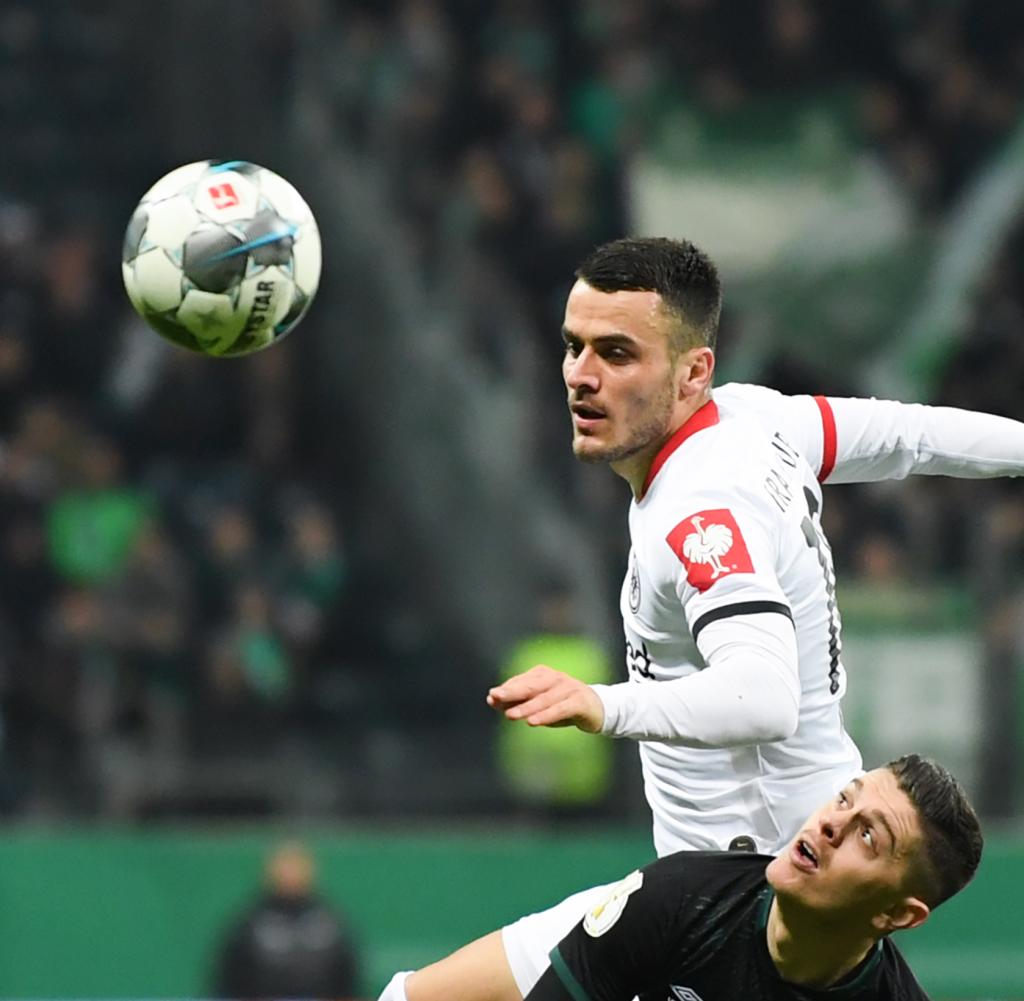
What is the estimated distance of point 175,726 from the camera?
31.8 ft

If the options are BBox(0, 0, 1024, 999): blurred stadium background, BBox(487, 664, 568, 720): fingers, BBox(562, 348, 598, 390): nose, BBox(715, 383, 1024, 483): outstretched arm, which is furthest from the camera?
BBox(0, 0, 1024, 999): blurred stadium background

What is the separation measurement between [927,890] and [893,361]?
7.80 metres

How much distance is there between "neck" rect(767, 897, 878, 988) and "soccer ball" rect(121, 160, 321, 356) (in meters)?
1.81

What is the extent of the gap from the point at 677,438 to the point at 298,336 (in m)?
7.75

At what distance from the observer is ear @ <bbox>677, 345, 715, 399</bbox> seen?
4113 millimetres

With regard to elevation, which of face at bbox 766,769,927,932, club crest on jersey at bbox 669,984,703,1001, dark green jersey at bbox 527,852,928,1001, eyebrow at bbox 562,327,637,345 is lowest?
club crest on jersey at bbox 669,984,703,1001

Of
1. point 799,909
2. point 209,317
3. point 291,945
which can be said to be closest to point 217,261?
point 209,317

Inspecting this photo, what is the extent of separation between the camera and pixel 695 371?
4141mm

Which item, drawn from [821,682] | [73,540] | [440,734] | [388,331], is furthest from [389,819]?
[821,682]

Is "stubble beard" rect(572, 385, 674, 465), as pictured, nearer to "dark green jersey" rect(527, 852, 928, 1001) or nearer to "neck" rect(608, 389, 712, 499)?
"neck" rect(608, 389, 712, 499)

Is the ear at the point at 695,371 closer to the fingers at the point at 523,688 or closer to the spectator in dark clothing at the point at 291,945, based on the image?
the fingers at the point at 523,688

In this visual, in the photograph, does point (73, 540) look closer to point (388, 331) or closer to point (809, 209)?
point (388, 331)

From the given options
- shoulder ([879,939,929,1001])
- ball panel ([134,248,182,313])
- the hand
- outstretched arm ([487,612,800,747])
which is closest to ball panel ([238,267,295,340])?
ball panel ([134,248,182,313])

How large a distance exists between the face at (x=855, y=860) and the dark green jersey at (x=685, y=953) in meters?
0.16
